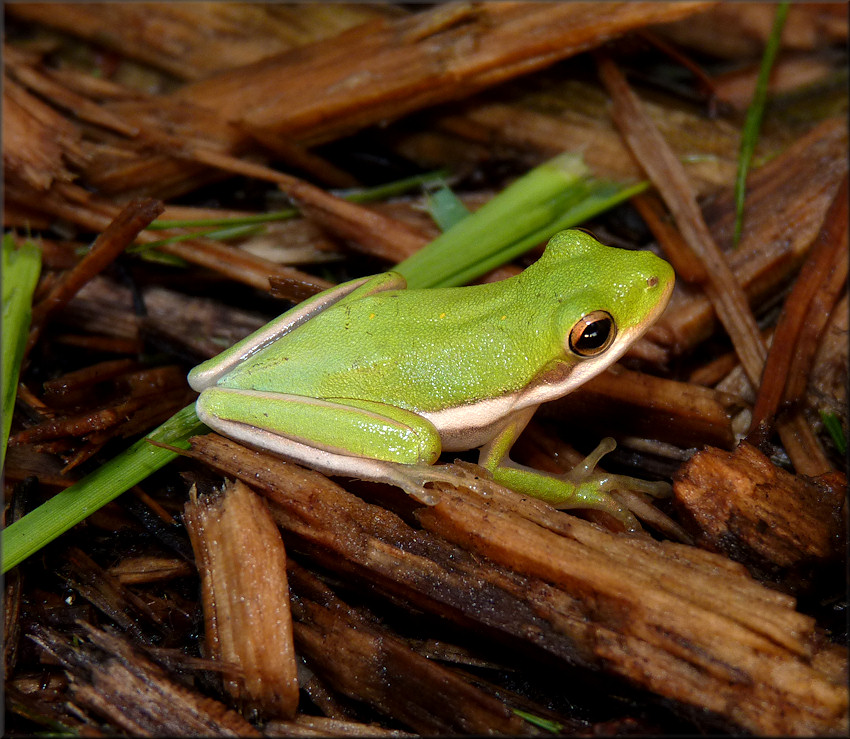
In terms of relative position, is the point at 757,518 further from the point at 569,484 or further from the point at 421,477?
the point at 421,477

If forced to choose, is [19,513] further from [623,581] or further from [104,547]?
[623,581]

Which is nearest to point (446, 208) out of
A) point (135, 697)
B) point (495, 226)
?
point (495, 226)

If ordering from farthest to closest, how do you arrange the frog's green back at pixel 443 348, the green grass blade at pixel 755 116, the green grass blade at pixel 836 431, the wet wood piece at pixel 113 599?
the green grass blade at pixel 755 116 < the green grass blade at pixel 836 431 < the frog's green back at pixel 443 348 < the wet wood piece at pixel 113 599

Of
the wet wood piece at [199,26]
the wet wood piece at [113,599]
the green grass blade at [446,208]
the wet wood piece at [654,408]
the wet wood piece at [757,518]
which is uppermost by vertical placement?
the wet wood piece at [199,26]

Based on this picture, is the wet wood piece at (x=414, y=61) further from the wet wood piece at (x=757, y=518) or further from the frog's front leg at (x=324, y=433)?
the wet wood piece at (x=757, y=518)

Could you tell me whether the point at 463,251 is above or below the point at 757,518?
above

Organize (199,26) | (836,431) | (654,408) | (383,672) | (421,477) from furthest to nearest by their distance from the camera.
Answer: (199,26) < (654,408) < (836,431) < (421,477) < (383,672)

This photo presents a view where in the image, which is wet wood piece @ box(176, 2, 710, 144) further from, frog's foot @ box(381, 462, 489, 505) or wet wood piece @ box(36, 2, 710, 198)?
frog's foot @ box(381, 462, 489, 505)

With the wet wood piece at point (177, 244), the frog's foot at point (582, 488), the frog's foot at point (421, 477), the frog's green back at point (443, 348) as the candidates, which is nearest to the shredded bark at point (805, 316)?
the frog's foot at point (582, 488)
